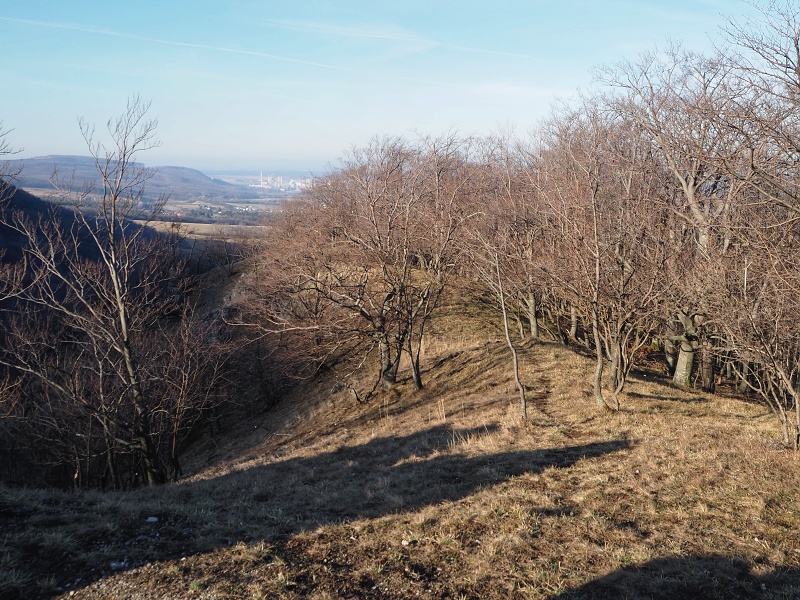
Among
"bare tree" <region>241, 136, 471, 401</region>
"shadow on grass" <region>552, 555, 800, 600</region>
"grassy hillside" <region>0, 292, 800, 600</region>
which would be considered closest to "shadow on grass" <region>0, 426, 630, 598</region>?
"grassy hillside" <region>0, 292, 800, 600</region>

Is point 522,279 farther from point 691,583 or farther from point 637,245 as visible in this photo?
point 691,583

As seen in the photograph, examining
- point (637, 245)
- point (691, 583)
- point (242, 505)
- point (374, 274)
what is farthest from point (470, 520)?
point (374, 274)

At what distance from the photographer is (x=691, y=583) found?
4.94 meters

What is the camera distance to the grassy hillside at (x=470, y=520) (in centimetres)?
511

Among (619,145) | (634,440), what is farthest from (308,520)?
(619,145)

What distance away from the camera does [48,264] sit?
37.4 ft

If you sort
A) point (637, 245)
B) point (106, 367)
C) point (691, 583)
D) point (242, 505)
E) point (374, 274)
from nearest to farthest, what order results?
point (691, 583), point (242, 505), point (637, 245), point (106, 367), point (374, 274)

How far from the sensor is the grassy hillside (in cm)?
511

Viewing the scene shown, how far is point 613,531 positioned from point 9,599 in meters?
5.79

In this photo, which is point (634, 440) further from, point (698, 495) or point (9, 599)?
point (9, 599)

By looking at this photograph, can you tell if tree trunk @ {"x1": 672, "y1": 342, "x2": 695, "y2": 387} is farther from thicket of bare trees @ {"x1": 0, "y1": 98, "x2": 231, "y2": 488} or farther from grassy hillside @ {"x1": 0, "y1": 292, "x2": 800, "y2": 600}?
thicket of bare trees @ {"x1": 0, "y1": 98, "x2": 231, "y2": 488}

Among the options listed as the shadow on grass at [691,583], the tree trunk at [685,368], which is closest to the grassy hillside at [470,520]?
the shadow on grass at [691,583]

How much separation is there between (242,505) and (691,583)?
18.6 feet

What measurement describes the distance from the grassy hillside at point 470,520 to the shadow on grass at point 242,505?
0.03 metres
